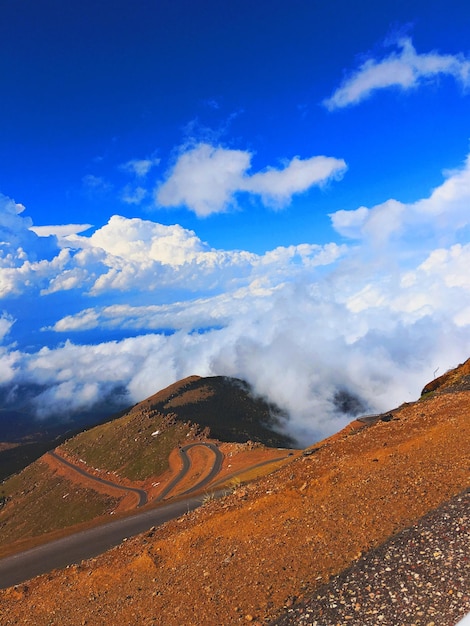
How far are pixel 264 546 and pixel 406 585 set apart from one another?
18.2 feet

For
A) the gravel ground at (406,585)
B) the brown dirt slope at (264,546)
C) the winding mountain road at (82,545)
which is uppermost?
the brown dirt slope at (264,546)

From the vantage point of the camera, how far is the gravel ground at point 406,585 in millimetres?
8422

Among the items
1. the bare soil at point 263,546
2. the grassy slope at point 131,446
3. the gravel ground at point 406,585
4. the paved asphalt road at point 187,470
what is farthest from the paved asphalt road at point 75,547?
the grassy slope at point 131,446

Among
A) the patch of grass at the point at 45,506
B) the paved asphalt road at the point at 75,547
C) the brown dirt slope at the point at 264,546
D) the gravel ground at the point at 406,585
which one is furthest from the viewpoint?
the patch of grass at the point at 45,506

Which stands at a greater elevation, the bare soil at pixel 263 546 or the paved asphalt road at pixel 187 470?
the bare soil at pixel 263 546

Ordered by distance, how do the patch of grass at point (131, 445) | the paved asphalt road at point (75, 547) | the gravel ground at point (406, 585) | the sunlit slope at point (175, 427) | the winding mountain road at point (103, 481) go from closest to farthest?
the gravel ground at point (406, 585)
the paved asphalt road at point (75, 547)
the winding mountain road at point (103, 481)
the patch of grass at point (131, 445)
the sunlit slope at point (175, 427)

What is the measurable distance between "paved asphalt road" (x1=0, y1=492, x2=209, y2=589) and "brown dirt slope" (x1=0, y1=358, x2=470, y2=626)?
1234 cm

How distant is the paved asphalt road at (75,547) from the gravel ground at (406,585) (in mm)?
24378

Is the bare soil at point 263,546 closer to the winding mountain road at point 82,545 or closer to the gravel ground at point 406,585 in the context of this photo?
the gravel ground at point 406,585

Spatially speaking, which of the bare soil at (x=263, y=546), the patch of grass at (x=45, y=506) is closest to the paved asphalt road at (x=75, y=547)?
the bare soil at (x=263, y=546)

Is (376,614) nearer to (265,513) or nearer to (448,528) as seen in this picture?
(448,528)

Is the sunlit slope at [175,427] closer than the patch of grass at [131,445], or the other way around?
the patch of grass at [131,445]

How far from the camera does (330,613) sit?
30.8ft

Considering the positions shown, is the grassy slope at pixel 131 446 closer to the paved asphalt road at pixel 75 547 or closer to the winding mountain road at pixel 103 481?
the winding mountain road at pixel 103 481
